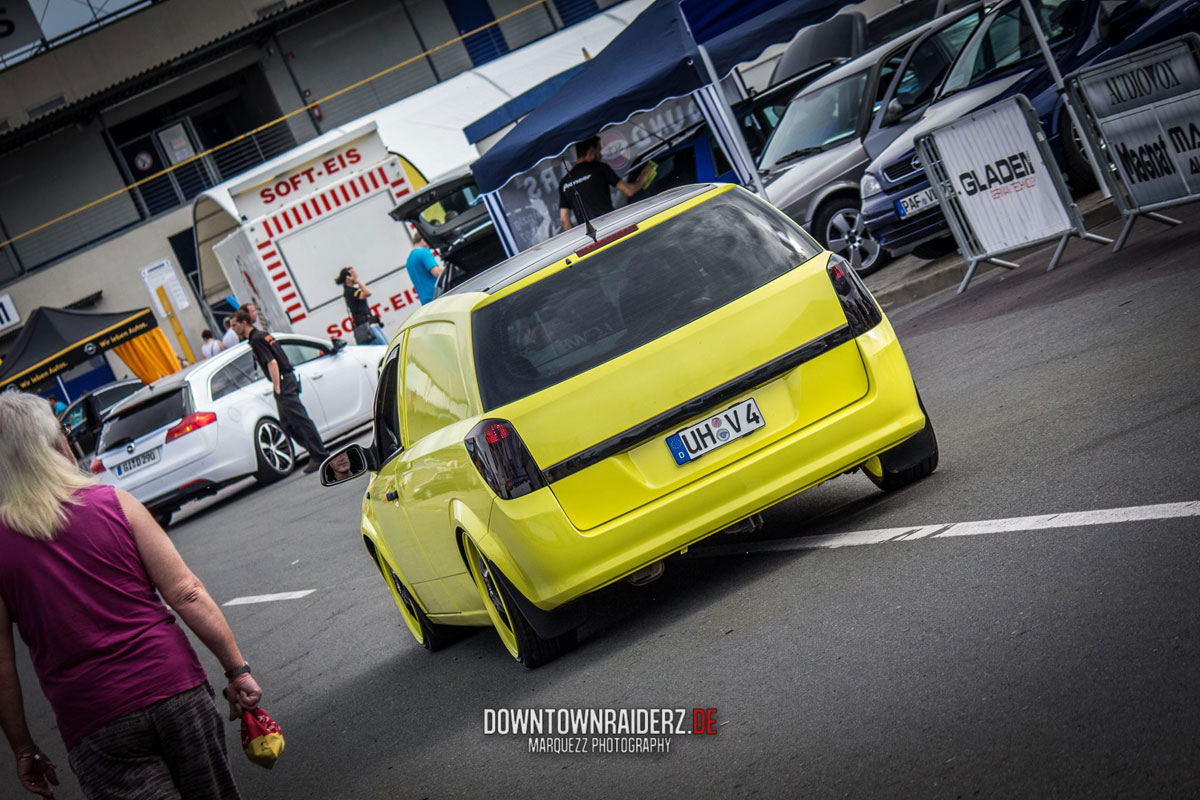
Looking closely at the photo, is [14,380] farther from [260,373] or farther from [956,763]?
[956,763]

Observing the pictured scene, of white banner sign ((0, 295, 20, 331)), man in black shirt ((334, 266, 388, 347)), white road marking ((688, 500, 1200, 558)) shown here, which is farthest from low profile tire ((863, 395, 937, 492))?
white banner sign ((0, 295, 20, 331))

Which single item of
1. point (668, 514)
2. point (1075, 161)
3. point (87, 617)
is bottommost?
point (668, 514)

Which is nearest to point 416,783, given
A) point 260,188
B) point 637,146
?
point 637,146

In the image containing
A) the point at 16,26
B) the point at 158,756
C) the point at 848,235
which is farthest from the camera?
the point at 16,26

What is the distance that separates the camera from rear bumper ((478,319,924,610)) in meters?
5.64

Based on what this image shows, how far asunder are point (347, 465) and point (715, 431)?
213 cm

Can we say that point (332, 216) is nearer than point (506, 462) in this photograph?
No

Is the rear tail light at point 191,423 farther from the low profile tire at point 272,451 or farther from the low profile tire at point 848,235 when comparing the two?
the low profile tire at point 848,235

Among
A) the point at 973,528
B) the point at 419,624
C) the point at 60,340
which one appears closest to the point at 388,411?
the point at 419,624

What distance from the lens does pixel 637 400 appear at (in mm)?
5695

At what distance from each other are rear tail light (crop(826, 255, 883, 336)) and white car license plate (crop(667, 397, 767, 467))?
598 mm

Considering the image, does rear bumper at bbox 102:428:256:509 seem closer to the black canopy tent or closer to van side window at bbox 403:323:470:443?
van side window at bbox 403:323:470:443

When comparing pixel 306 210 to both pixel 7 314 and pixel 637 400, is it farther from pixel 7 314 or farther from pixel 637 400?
pixel 637 400

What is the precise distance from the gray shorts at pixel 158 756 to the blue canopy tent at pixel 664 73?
34.7ft
